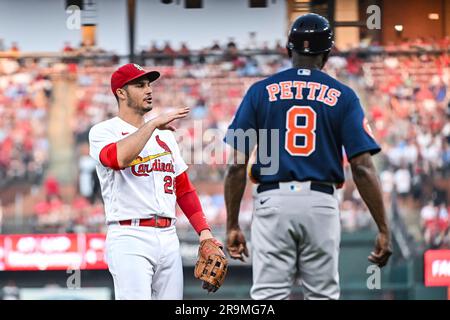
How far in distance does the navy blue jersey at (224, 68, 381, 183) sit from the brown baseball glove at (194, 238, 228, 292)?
1.74 ft

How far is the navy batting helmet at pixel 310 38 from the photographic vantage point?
3.88m

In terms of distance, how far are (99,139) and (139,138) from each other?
306 mm

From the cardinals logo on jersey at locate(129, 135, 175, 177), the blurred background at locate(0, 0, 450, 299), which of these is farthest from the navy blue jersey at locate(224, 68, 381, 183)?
the blurred background at locate(0, 0, 450, 299)

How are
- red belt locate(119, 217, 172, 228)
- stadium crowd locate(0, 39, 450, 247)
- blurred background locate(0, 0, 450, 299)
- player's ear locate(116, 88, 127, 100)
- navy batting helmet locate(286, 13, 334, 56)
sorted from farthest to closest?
stadium crowd locate(0, 39, 450, 247), blurred background locate(0, 0, 450, 299), player's ear locate(116, 88, 127, 100), red belt locate(119, 217, 172, 228), navy batting helmet locate(286, 13, 334, 56)

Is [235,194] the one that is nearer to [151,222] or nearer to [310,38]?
[151,222]

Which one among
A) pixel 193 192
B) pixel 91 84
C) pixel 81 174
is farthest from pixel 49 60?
pixel 193 192

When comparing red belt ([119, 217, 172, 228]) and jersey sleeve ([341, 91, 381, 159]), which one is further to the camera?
red belt ([119, 217, 172, 228])

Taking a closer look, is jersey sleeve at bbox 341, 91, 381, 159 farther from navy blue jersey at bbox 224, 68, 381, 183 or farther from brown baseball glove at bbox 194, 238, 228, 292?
brown baseball glove at bbox 194, 238, 228, 292

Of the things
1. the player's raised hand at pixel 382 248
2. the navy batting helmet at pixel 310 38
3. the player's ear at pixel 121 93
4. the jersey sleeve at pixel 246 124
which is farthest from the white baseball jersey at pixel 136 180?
the player's raised hand at pixel 382 248

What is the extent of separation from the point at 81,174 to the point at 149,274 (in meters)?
8.11

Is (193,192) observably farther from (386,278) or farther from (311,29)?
(386,278)

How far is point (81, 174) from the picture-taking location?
1194 cm

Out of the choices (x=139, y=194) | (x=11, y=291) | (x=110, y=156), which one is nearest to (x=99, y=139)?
(x=110, y=156)

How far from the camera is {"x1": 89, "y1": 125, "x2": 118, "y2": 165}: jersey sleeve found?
402 cm
